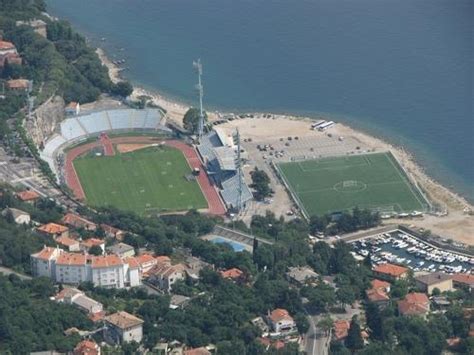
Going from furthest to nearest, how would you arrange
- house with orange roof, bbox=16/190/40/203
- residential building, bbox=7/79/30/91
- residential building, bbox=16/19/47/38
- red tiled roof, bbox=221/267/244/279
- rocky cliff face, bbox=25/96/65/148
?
residential building, bbox=16/19/47/38, residential building, bbox=7/79/30/91, rocky cliff face, bbox=25/96/65/148, house with orange roof, bbox=16/190/40/203, red tiled roof, bbox=221/267/244/279

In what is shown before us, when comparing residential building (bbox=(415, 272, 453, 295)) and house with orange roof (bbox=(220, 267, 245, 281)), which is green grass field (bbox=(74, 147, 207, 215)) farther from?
residential building (bbox=(415, 272, 453, 295))

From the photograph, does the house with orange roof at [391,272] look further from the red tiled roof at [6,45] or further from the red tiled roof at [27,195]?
the red tiled roof at [6,45]

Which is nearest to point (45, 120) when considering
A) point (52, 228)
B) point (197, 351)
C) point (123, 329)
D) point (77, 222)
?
point (77, 222)

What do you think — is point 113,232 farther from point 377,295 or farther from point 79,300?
point 377,295

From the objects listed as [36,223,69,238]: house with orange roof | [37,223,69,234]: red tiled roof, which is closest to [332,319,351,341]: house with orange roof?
[36,223,69,238]: house with orange roof

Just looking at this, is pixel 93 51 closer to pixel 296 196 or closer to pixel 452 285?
pixel 296 196

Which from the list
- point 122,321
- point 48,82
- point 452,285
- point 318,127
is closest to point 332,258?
point 452,285

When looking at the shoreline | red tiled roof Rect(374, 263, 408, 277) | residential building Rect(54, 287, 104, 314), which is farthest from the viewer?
the shoreline
